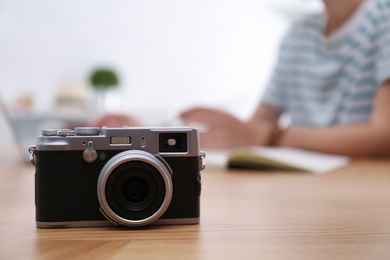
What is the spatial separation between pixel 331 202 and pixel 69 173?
291mm

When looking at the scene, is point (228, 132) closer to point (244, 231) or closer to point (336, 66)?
point (336, 66)

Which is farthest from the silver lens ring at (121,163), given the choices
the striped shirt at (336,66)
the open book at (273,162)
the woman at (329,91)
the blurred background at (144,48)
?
the blurred background at (144,48)

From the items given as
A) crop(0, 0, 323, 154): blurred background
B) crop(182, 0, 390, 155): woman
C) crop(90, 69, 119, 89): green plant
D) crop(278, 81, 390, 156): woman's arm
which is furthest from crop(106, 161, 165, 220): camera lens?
crop(0, 0, 323, 154): blurred background

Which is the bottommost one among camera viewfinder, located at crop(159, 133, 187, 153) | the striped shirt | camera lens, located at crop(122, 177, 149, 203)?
camera lens, located at crop(122, 177, 149, 203)

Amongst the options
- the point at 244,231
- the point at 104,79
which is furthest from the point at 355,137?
the point at 104,79

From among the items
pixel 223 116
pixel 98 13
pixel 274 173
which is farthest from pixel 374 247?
pixel 98 13

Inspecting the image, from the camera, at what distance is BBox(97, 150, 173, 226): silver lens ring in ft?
1.18

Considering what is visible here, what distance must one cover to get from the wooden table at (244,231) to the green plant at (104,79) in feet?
5.54

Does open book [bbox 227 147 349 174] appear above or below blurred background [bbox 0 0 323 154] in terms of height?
below

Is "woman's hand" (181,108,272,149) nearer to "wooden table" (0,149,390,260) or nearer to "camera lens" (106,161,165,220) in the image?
"wooden table" (0,149,390,260)

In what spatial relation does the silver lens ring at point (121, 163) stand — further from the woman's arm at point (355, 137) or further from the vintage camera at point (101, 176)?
the woman's arm at point (355, 137)

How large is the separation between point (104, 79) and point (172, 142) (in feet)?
6.40

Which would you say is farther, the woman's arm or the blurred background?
the blurred background

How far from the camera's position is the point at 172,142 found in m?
0.38
